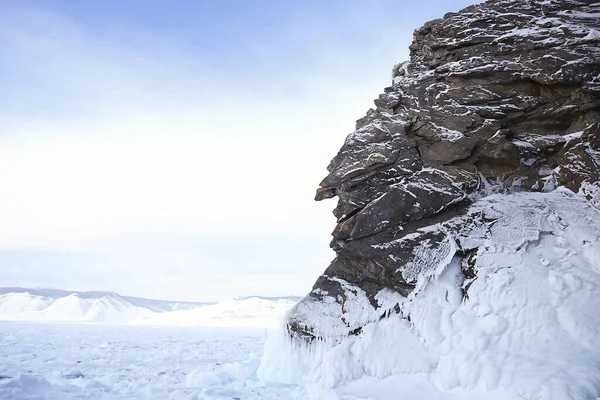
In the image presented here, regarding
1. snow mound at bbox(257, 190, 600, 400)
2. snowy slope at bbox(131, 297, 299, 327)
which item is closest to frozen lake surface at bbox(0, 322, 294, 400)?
snow mound at bbox(257, 190, 600, 400)

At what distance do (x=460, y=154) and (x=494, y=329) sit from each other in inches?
211

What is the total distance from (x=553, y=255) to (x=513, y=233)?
111 centimetres

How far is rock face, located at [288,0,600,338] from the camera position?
1209 cm

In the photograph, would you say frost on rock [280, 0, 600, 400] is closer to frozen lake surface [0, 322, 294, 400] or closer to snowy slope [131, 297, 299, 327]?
frozen lake surface [0, 322, 294, 400]

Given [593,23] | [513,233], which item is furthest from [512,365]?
[593,23]

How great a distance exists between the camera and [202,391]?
11547 millimetres

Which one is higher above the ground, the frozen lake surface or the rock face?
the rock face

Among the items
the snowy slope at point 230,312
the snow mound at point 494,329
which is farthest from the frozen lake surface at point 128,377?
the snowy slope at point 230,312

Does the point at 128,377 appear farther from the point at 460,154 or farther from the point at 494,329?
the point at 460,154

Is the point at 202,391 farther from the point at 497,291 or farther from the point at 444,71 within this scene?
the point at 444,71

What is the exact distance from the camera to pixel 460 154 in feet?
41.9

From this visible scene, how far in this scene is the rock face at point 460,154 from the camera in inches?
476

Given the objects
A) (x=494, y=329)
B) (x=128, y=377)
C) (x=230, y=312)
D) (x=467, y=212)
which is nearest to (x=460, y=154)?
(x=467, y=212)

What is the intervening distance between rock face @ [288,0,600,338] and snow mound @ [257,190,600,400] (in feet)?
1.24
